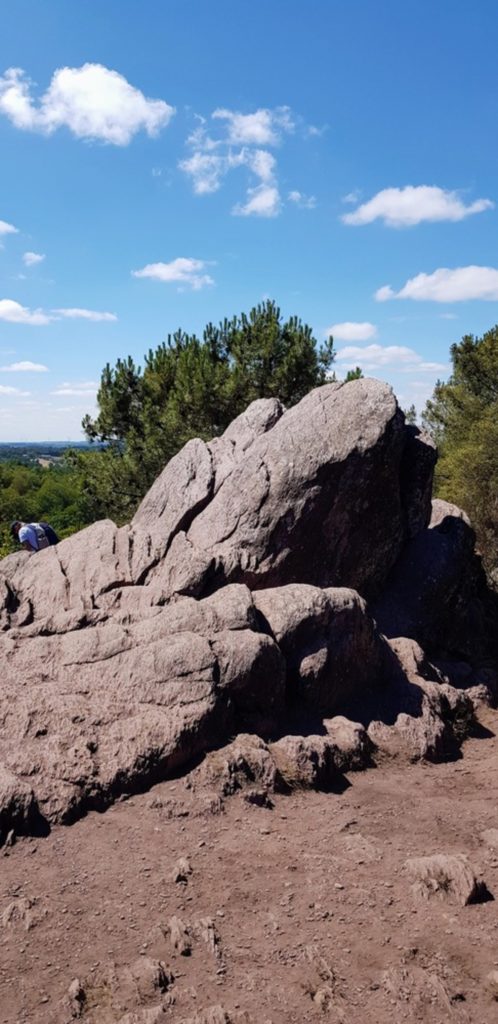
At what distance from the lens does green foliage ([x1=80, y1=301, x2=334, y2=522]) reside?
26.7 meters

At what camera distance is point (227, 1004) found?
21.3 feet

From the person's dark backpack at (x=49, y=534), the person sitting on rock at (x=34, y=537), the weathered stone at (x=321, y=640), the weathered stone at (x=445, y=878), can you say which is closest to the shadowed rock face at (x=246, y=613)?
the weathered stone at (x=321, y=640)

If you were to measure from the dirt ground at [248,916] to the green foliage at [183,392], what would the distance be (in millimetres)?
18448

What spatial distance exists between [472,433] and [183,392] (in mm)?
11746

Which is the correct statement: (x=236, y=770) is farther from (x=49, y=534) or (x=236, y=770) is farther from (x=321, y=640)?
(x=49, y=534)

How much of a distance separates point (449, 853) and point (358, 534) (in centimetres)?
713

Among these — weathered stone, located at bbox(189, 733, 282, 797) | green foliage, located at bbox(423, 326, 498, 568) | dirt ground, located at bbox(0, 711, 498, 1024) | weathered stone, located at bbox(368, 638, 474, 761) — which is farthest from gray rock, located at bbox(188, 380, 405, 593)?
green foliage, located at bbox(423, 326, 498, 568)

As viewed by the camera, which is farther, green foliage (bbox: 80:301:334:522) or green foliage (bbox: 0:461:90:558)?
green foliage (bbox: 0:461:90:558)

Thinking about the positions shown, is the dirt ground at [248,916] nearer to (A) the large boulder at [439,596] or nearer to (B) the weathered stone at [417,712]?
(B) the weathered stone at [417,712]

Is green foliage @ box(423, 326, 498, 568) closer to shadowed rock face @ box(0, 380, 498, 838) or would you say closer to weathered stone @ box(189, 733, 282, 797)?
shadowed rock face @ box(0, 380, 498, 838)

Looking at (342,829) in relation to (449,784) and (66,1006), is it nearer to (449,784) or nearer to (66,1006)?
(449,784)

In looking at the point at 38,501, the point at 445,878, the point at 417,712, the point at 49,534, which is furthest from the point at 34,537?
the point at 38,501

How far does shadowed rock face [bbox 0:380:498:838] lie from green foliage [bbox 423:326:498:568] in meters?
6.68

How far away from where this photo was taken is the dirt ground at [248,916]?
652cm
